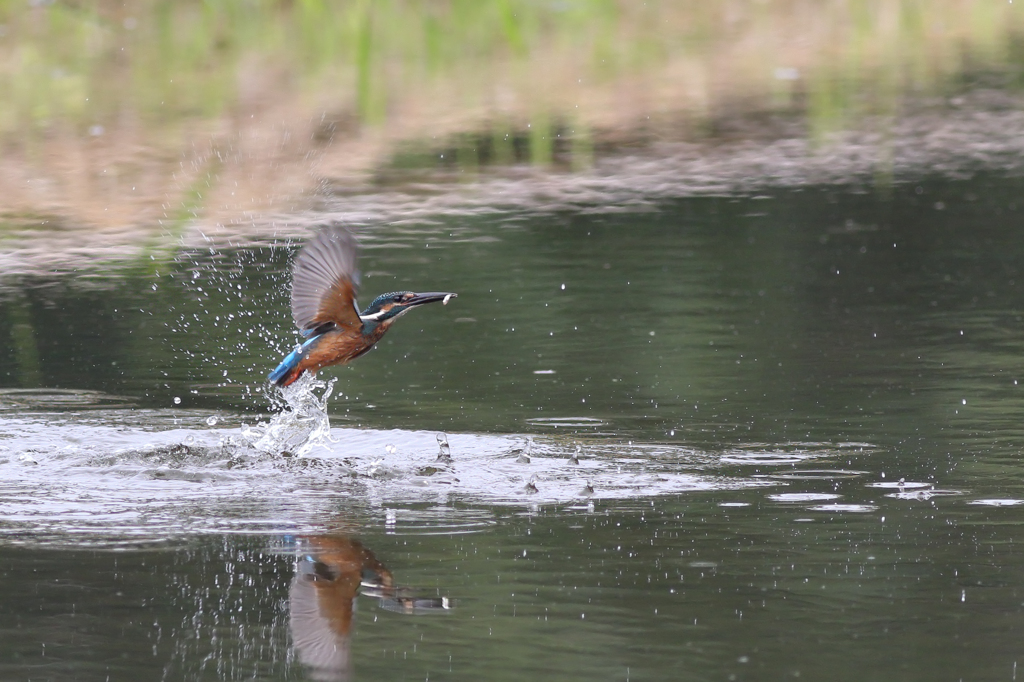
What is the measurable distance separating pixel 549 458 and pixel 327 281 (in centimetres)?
98

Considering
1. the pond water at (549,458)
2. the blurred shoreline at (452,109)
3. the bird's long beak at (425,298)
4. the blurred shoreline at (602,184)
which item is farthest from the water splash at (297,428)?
the blurred shoreline at (452,109)

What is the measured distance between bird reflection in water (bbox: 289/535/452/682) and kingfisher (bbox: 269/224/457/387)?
3.98 feet

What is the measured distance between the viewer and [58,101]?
13.9 m

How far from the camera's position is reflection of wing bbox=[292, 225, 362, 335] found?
5871 millimetres

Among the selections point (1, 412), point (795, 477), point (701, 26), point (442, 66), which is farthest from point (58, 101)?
point (795, 477)

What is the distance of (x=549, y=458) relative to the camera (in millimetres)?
5965

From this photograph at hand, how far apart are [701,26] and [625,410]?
1074cm

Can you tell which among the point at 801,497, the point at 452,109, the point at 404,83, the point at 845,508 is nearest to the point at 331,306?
the point at 801,497

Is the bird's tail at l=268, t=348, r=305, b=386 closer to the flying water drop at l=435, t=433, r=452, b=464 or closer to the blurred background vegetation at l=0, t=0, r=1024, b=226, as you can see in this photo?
the flying water drop at l=435, t=433, r=452, b=464

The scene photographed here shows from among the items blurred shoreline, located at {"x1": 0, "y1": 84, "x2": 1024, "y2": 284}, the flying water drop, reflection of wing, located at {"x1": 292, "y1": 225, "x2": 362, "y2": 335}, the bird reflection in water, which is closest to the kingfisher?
reflection of wing, located at {"x1": 292, "y1": 225, "x2": 362, "y2": 335}

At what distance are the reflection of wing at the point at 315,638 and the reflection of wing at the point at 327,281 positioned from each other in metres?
1.60

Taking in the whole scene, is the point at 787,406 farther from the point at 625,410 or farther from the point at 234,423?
the point at 234,423

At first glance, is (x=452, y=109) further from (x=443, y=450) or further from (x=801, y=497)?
(x=801, y=497)

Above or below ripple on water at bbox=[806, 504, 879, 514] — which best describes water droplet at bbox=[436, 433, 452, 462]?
above
